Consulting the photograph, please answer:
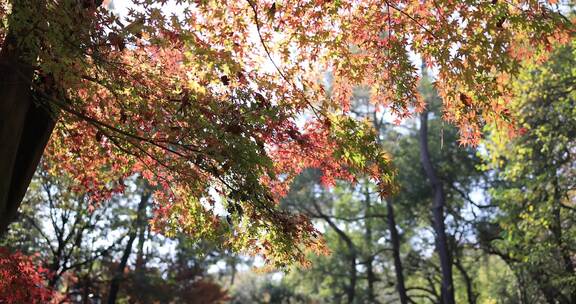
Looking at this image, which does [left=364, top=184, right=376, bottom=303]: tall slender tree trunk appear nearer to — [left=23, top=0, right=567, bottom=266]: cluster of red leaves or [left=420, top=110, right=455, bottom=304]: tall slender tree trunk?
[left=420, top=110, right=455, bottom=304]: tall slender tree trunk

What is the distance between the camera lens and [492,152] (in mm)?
13195

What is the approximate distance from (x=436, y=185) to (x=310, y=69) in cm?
1280

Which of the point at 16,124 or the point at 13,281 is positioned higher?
the point at 16,124

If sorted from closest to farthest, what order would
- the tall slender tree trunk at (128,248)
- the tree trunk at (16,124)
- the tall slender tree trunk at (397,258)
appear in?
the tree trunk at (16,124) < the tall slender tree trunk at (128,248) < the tall slender tree trunk at (397,258)

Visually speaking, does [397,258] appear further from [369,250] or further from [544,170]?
[544,170]

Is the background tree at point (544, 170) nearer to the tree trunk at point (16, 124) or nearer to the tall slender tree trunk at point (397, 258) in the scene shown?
A: the tall slender tree trunk at point (397, 258)

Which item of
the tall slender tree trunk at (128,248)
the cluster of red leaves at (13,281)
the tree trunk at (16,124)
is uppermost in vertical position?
the tall slender tree trunk at (128,248)

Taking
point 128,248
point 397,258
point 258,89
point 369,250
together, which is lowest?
point 258,89

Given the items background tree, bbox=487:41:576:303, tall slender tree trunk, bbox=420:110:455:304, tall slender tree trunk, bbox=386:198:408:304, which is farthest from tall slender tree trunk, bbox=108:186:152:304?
background tree, bbox=487:41:576:303

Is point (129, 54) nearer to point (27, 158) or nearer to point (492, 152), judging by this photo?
point (27, 158)

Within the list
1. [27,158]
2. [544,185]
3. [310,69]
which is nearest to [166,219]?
[27,158]

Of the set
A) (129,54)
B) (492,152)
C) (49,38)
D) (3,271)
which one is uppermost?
(492,152)

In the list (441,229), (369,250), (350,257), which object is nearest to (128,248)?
(350,257)

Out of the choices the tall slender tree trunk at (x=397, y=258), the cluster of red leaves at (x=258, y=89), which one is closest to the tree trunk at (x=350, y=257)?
the tall slender tree trunk at (x=397, y=258)
